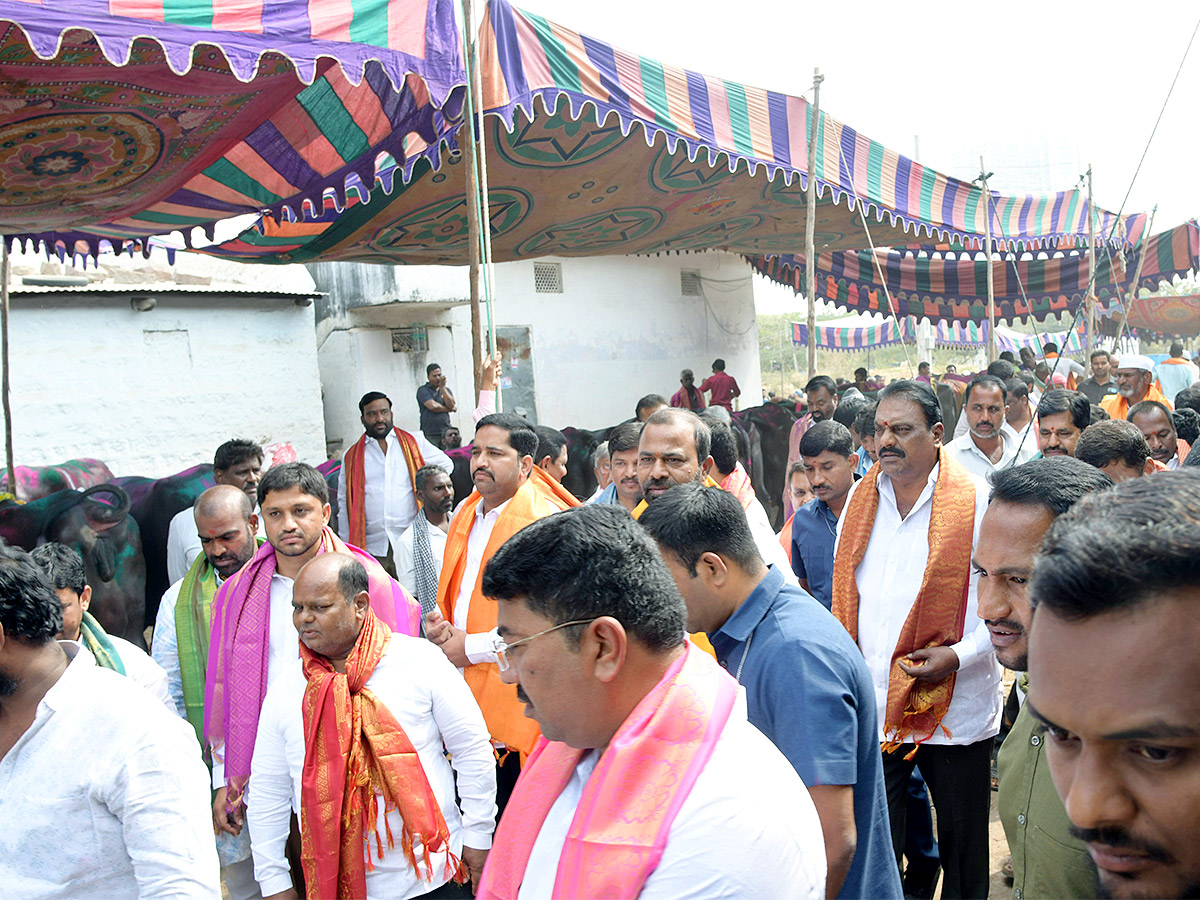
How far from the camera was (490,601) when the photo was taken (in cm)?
330

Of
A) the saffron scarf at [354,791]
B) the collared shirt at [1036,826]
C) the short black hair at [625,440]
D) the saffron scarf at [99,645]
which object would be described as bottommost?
the saffron scarf at [354,791]

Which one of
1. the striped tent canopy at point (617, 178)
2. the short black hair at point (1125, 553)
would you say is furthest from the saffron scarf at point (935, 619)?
the striped tent canopy at point (617, 178)

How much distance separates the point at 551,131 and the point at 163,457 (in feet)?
21.7

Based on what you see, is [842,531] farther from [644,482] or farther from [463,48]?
[463,48]

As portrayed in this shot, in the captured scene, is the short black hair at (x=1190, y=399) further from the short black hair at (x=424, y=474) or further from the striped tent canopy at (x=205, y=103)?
the striped tent canopy at (x=205, y=103)

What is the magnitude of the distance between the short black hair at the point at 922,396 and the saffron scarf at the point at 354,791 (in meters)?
1.96

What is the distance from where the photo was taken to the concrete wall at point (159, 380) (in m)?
9.68

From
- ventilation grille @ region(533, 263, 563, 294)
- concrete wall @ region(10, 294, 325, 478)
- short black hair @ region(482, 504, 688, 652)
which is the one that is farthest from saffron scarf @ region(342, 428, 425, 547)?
ventilation grille @ region(533, 263, 563, 294)

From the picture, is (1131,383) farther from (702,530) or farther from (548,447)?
(702,530)

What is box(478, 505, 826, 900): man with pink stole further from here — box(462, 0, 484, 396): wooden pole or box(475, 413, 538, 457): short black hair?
box(462, 0, 484, 396): wooden pole

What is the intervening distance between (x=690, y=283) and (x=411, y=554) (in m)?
11.4

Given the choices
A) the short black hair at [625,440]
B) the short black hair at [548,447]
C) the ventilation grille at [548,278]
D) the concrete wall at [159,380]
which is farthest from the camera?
the ventilation grille at [548,278]

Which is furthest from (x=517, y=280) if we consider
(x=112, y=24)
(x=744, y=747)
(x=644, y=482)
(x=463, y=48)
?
(x=744, y=747)

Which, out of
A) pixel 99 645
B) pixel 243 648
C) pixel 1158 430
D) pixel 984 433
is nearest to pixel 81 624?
pixel 99 645
